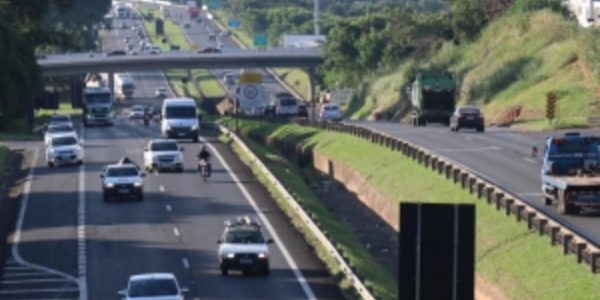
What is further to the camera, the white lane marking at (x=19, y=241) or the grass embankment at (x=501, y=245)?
the white lane marking at (x=19, y=241)

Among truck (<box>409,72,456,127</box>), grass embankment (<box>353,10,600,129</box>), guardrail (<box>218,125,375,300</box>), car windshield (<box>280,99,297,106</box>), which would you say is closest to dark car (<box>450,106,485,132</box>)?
grass embankment (<box>353,10,600,129</box>)

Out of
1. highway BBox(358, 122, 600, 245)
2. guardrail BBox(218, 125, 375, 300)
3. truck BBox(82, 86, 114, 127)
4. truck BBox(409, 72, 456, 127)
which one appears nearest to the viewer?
guardrail BBox(218, 125, 375, 300)

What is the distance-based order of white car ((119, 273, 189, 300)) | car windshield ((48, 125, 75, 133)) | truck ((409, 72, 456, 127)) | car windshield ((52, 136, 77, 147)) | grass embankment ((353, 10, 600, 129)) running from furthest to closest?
grass embankment ((353, 10, 600, 129)) < truck ((409, 72, 456, 127)) < car windshield ((48, 125, 75, 133)) < car windshield ((52, 136, 77, 147)) < white car ((119, 273, 189, 300))

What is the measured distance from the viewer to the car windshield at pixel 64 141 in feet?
249

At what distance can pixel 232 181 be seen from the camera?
67.7 meters

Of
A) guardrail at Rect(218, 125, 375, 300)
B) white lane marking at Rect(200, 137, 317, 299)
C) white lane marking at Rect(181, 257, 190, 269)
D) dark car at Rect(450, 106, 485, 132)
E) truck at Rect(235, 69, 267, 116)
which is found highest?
truck at Rect(235, 69, 267, 116)

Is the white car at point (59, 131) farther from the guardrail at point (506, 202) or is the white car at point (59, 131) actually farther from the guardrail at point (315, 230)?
the guardrail at point (506, 202)

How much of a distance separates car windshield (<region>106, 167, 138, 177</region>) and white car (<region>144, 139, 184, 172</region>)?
9816mm

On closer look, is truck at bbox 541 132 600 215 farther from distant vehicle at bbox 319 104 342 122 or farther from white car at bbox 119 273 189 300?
distant vehicle at bbox 319 104 342 122

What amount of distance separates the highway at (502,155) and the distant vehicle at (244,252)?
8490mm

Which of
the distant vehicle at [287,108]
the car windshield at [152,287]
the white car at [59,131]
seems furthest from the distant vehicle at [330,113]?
the car windshield at [152,287]

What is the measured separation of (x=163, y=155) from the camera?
71250 millimetres

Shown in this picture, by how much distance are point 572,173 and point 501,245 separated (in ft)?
12.7

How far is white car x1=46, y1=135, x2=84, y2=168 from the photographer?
247ft
